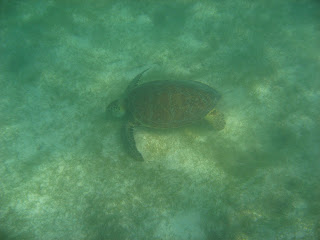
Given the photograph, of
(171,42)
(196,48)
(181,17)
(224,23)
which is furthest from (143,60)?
(224,23)

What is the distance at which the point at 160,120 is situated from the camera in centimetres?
390

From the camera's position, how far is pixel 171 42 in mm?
5605

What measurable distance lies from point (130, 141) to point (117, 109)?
0.90 meters

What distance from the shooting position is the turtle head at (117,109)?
423 cm

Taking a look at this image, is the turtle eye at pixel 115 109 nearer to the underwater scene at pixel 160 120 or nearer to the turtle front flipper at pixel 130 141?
the underwater scene at pixel 160 120

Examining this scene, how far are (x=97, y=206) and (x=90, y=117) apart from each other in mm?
2160

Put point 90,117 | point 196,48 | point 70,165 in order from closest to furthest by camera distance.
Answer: point 70,165
point 90,117
point 196,48

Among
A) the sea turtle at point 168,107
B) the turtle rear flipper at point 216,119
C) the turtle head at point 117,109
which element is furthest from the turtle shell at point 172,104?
the turtle head at point 117,109

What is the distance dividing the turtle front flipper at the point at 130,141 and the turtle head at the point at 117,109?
0.32m

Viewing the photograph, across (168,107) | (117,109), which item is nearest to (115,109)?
(117,109)

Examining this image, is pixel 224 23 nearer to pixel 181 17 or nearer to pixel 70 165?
pixel 181 17

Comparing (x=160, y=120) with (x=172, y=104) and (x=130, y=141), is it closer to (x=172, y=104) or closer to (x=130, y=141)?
(x=172, y=104)

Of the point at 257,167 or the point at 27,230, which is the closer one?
the point at 27,230

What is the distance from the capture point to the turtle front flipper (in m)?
3.78
